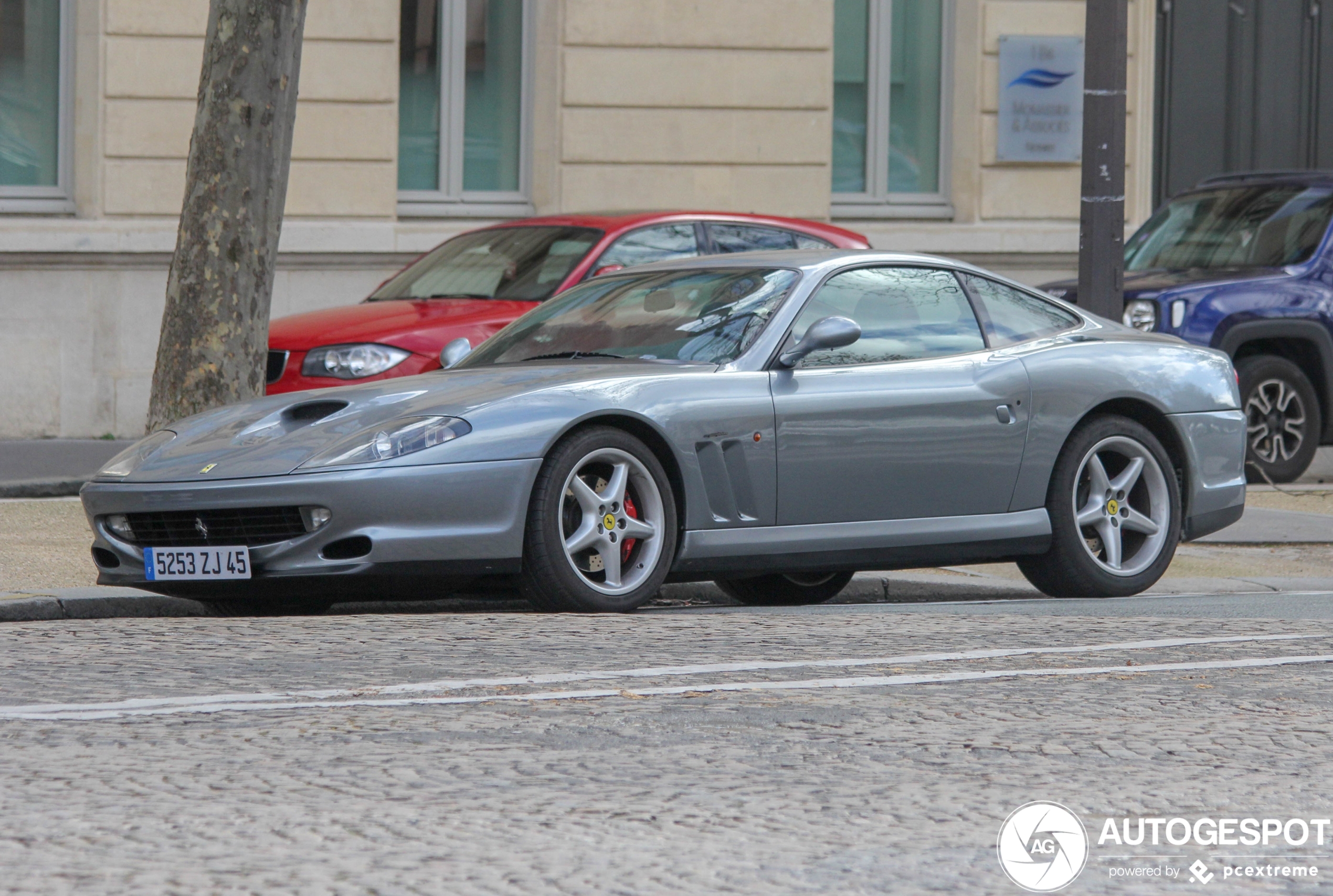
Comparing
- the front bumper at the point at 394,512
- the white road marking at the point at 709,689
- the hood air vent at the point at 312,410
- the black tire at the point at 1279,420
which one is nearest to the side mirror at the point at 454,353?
the hood air vent at the point at 312,410

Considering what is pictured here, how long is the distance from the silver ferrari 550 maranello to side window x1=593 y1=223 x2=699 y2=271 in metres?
3.18

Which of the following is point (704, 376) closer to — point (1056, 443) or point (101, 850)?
point (1056, 443)

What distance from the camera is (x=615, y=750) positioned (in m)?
4.80

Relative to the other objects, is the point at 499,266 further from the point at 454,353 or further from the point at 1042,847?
the point at 1042,847

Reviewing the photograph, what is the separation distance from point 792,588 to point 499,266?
4119 millimetres

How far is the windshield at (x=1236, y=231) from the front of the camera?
46.8 ft

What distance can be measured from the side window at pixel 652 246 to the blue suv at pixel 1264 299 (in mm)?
3006

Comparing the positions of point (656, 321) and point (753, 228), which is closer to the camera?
point (656, 321)

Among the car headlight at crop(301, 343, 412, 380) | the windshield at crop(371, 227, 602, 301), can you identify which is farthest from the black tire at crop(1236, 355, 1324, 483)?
the car headlight at crop(301, 343, 412, 380)

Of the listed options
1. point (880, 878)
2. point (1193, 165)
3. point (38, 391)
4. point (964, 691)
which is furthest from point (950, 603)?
point (1193, 165)

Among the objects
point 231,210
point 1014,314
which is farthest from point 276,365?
point 1014,314

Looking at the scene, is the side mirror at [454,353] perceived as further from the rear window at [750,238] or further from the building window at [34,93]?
the building window at [34,93]

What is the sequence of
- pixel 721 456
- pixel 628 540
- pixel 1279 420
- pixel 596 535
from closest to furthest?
pixel 596 535 → pixel 628 540 → pixel 721 456 → pixel 1279 420

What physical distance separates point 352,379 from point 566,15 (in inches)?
285
